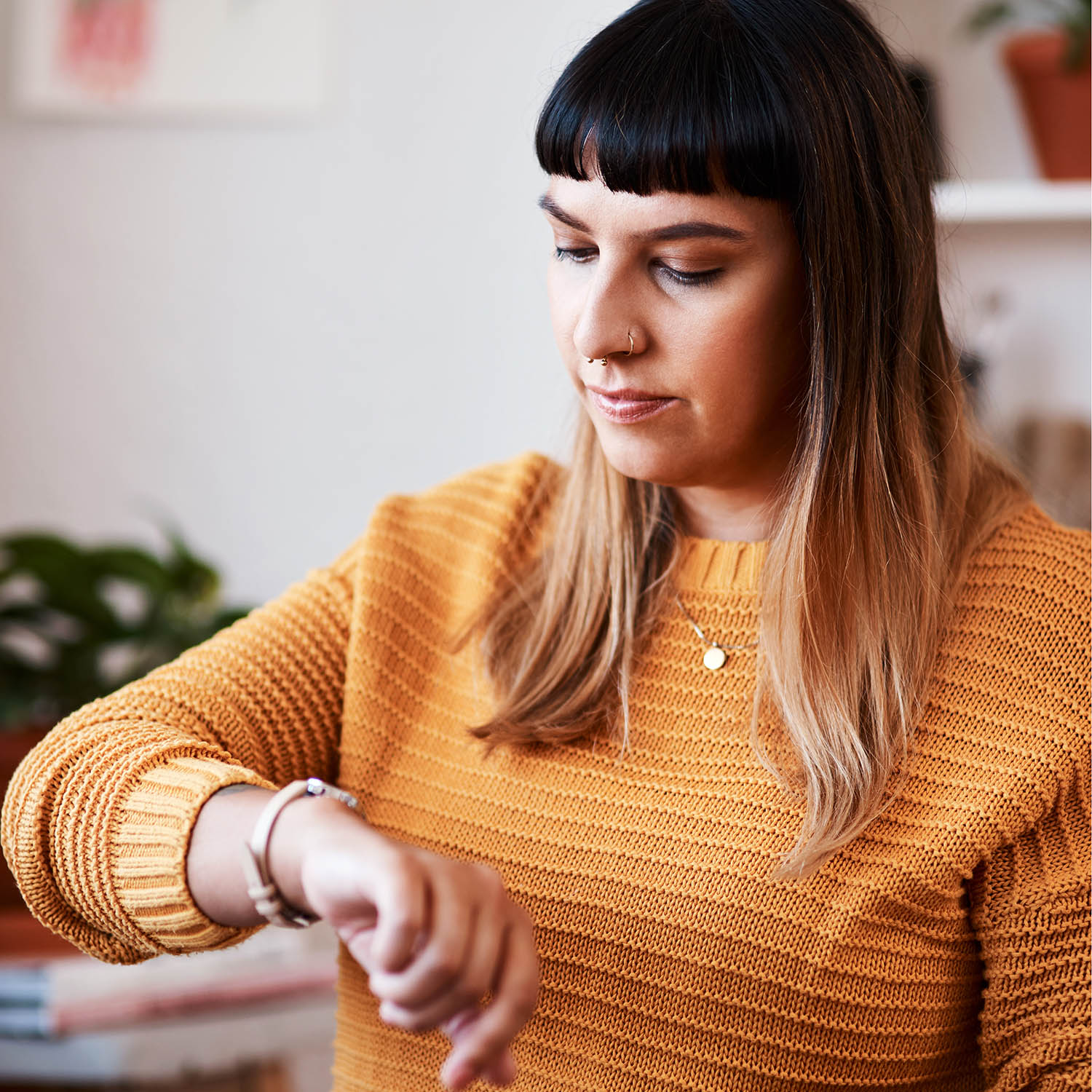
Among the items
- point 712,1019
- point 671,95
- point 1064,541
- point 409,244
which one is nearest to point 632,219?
point 671,95

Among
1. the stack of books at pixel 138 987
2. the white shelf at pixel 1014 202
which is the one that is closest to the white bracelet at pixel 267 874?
the stack of books at pixel 138 987

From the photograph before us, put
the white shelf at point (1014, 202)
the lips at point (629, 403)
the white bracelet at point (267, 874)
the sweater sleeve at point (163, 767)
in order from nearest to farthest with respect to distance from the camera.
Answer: the white bracelet at point (267, 874), the sweater sleeve at point (163, 767), the lips at point (629, 403), the white shelf at point (1014, 202)

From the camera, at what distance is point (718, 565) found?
104cm

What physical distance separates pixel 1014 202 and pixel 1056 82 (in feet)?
0.63

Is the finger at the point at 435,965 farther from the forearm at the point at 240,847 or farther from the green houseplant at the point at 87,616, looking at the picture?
the green houseplant at the point at 87,616

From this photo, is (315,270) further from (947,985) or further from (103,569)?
(947,985)

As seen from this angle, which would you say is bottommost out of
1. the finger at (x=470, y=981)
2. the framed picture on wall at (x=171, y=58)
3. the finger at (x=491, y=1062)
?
the finger at (x=491, y=1062)

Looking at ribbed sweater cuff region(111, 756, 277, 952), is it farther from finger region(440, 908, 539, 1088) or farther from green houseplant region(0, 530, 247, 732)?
green houseplant region(0, 530, 247, 732)

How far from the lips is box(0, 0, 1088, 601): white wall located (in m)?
0.87

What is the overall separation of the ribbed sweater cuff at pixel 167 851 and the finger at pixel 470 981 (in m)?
0.21

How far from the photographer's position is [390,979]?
0.58m

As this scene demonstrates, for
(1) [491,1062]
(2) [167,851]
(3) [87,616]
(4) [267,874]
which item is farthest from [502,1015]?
(3) [87,616]

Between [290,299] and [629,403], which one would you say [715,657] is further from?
[290,299]

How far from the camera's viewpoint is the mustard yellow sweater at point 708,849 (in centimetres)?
87
